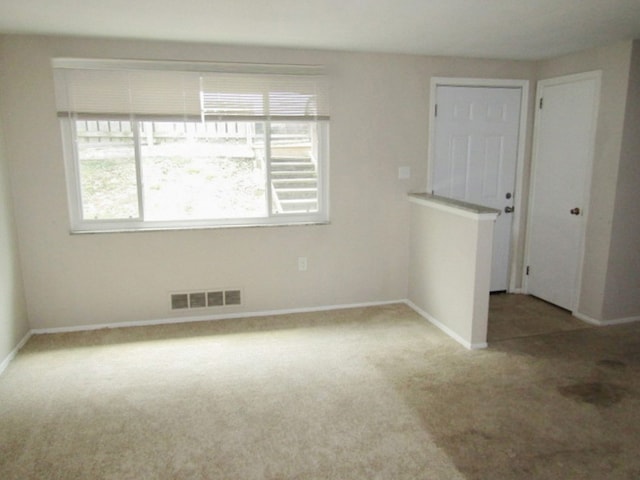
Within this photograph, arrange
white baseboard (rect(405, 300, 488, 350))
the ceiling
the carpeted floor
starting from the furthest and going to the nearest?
white baseboard (rect(405, 300, 488, 350)) < the ceiling < the carpeted floor

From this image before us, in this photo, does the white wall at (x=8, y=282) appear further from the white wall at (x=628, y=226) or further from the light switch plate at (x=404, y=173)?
the white wall at (x=628, y=226)

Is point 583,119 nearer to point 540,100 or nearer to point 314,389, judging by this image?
point 540,100

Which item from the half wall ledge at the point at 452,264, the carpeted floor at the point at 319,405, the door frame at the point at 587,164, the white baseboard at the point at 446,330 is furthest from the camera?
the door frame at the point at 587,164

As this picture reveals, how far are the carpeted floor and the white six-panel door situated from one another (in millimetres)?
1409

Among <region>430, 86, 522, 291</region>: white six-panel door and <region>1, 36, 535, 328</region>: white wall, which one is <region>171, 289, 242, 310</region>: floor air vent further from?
<region>430, 86, 522, 291</region>: white six-panel door

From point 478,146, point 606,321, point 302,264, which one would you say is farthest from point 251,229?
point 606,321

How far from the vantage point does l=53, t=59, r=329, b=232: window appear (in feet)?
11.3

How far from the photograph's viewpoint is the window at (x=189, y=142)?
11.3 ft

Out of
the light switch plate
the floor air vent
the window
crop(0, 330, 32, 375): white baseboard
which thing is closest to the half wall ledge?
the light switch plate

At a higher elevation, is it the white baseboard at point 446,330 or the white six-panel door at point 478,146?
the white six-panel door at point 478,146

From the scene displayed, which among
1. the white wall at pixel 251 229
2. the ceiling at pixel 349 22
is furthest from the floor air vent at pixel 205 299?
the ceiling at pixel 349 22

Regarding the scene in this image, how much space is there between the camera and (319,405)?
8.64 feet

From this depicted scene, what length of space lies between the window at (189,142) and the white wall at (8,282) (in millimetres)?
418

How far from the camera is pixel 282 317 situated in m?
4.00
